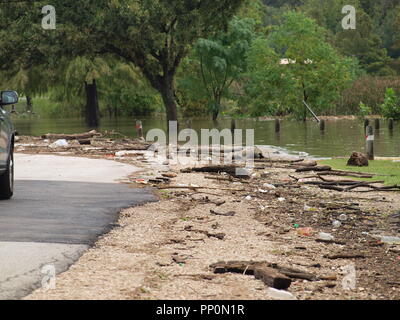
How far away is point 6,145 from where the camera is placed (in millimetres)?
11953

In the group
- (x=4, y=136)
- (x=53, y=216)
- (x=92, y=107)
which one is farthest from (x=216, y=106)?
(x=53, y=216)

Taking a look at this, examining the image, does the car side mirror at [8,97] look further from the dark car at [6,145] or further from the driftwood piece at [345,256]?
the driftwood piece at [345,256]

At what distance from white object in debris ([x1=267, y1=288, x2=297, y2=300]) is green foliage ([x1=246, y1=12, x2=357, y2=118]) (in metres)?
54.2

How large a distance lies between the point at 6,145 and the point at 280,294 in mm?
6513

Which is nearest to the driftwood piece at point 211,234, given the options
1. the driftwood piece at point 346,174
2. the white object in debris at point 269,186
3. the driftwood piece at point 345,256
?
the driftwood piece at point 345,256

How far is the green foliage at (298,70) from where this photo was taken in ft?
200

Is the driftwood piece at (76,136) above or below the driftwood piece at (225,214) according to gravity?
above

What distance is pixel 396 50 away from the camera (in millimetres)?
101062

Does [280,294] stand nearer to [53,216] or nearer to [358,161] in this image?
[53,216]

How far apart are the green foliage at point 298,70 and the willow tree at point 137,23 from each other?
699 inches

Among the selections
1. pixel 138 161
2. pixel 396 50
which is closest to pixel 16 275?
pixel 138 161

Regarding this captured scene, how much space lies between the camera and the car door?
Result: 1167cm

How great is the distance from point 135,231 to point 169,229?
56 centimetres
